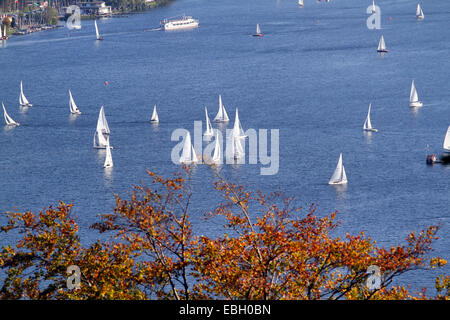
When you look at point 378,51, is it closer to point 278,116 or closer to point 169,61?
point 169,61

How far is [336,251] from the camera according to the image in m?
33.6

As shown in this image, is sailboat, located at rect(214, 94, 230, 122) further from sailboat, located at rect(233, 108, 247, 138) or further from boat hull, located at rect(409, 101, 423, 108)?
boat hull, located at rect(409, 101, 423, 108)

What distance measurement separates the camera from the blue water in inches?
3314

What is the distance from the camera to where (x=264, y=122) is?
391 feet

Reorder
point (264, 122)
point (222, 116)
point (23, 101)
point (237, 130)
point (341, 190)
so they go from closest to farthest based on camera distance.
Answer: point (341, 190), point (237, 130), point (264, 122), point (222, 116), point (23, 101)

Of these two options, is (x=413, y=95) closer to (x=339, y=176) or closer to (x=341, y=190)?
(x=339, y=176)

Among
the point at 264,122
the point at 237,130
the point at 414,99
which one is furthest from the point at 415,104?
the point at 237,130

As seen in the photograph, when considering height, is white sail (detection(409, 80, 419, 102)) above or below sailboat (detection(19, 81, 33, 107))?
above

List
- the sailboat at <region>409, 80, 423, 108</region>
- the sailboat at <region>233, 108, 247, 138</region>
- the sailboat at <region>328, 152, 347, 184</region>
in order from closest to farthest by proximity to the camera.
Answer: the sailboat at <region>328, 152, 347, 184</region> < the sailboat at <region>233, 108, 247, 138</region> < the sailboat at <region>409, 80, 423, 108</region>

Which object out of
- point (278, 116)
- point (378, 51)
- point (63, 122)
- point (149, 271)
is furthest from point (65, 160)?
point (378, 51)

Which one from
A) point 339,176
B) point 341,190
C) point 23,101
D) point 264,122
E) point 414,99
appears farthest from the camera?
point 23,101

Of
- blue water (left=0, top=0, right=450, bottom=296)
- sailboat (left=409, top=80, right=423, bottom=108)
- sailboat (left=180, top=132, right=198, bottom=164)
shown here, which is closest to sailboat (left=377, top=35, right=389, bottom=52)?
blue water (left=0, top=0, right=450, bottom=296)

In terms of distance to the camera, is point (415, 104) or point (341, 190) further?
point (415, 104)
